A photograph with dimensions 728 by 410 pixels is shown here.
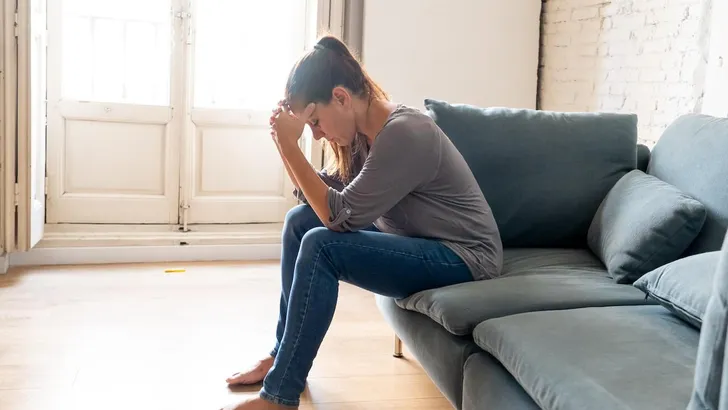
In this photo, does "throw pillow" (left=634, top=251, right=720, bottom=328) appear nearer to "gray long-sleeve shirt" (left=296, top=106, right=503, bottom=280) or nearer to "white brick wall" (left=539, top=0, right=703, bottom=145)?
"gray long-sleeve shirt" (left=296, top=106, right=503, bottom=280)

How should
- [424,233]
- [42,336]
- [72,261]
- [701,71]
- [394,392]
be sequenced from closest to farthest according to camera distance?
[424,233], [394,392], [42,336], [701,71], [72,261]

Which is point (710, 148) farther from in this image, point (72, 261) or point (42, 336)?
point (72, 261)

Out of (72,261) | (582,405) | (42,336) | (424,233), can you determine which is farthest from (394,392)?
(72,261)

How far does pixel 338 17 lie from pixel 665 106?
167 cm

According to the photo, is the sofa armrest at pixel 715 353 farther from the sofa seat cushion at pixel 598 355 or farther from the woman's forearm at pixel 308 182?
the woman's forearm at pixel 308 182

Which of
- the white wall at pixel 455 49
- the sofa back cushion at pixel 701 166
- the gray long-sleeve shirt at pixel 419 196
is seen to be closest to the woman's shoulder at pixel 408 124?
the gray long-sleeve shirt at pixel 419 196

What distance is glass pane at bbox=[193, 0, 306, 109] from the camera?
3965 millimetres

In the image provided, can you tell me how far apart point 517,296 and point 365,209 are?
1.38 feet

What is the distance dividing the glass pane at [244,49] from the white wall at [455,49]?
0.57 m

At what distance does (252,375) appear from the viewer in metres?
2.13

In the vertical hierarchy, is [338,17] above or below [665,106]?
above

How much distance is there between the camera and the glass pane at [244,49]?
396cm

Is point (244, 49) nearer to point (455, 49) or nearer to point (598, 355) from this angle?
point (455, 49)

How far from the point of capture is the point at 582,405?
1167 mm
